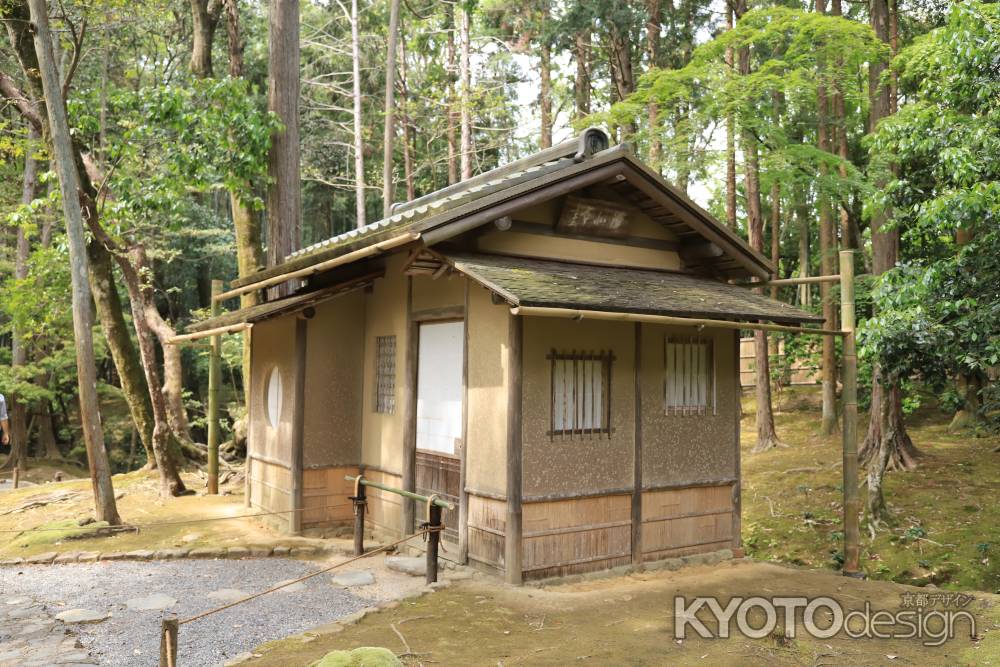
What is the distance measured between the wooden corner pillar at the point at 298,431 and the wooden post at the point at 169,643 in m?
5.55

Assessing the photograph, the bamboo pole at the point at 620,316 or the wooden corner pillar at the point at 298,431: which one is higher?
the bamboo pole at the point at 620,316

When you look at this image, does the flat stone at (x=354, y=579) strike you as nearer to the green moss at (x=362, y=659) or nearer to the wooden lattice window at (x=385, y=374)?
the wooden lattice window at (x=385, y=374)

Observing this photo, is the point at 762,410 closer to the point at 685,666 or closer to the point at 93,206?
the point at 685,666

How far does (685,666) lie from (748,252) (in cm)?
561

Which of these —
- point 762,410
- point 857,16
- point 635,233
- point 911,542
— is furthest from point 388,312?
point 857,16

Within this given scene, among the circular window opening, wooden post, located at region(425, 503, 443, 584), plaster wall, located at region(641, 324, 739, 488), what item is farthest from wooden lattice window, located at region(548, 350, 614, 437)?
the circular window opening

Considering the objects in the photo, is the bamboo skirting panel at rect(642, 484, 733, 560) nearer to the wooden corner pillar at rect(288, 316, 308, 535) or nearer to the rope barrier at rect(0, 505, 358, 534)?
the rope barrier at rect(0, 505, 358, 534)

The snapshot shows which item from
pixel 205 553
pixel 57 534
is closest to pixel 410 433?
pixel 205 553

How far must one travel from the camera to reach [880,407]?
1448 centimetres

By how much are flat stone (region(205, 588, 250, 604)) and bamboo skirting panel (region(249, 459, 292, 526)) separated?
232 centimetres

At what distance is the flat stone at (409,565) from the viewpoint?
27.2 feet

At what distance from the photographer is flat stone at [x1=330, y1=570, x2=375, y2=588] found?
26.3ft

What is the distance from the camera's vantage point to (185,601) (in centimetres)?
747

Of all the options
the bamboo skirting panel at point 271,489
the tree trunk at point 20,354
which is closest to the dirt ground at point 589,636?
the bamboo skirting panel at point 271,489
